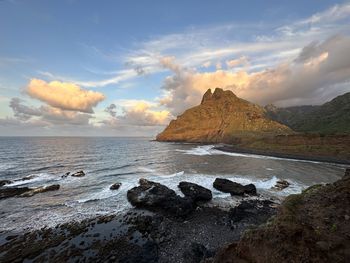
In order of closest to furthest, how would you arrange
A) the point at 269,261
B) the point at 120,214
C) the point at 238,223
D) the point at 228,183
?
1. the point at 269,261
2. the point at 238,223
3. the point at 120,214
4. the point at 228,183

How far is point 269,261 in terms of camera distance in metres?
8.53

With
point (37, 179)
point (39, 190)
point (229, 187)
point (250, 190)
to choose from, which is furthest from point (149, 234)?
point (37, 179)

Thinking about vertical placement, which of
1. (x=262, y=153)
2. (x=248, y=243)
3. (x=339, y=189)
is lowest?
(x=262, y=153)

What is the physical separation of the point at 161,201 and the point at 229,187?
40.3ft

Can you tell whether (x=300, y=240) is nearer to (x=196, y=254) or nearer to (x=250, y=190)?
(x=196, y=254)

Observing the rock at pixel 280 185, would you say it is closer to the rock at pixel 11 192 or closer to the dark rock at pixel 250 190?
the dark rock at pixel 250 190

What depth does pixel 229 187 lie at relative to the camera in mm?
34938

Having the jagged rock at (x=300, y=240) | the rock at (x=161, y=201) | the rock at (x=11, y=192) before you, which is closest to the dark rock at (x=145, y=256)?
the rock at (x=161, y=201)

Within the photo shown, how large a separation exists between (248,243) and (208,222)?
1510cm

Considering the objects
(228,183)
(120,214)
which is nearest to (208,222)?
(120,214)

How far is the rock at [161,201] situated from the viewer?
26.5m

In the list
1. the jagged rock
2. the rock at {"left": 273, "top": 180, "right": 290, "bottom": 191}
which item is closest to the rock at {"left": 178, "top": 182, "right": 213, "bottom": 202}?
the rock at {"left": 273, "top": 180, "right": 290, "bottom": 191}

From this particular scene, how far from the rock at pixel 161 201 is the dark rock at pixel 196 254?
7.28 m

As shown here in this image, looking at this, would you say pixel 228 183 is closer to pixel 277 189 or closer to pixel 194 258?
pixel 277 189
